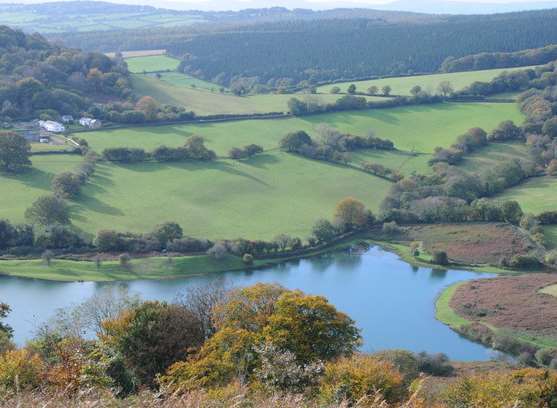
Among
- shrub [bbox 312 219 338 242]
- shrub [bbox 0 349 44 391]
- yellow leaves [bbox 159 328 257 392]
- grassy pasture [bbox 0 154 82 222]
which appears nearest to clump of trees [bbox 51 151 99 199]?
grassy pasture [bbox 0 154 82 222]

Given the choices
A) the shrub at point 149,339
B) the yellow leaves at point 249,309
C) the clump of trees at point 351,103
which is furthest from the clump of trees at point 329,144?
the shrub at point 149,339

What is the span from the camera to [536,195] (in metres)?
58.8

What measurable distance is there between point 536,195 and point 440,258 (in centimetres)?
1371

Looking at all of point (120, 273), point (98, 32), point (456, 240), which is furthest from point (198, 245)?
point (98, 32)

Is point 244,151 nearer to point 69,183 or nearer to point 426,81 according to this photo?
point 69,183

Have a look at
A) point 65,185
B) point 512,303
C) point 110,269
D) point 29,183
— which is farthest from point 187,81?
point 512,303

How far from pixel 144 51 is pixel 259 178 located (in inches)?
2555

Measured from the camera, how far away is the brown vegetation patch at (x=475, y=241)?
49438 millimetres

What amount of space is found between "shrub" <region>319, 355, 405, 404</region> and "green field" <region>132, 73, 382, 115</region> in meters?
57.3

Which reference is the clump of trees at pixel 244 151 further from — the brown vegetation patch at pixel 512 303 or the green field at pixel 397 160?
the brown vegetation patch at pixel 512 303

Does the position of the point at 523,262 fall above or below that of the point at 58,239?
below

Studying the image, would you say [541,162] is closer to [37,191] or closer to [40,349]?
[37,191]

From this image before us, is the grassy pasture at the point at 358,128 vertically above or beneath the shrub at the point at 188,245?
above

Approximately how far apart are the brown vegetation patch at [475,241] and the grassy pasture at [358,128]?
1746cm
